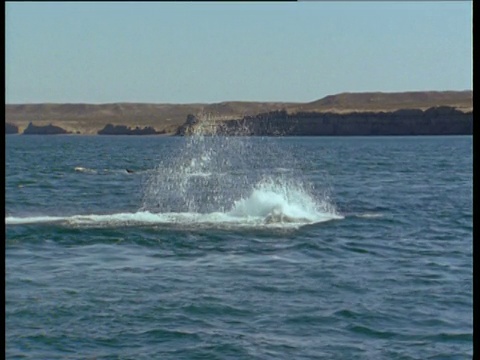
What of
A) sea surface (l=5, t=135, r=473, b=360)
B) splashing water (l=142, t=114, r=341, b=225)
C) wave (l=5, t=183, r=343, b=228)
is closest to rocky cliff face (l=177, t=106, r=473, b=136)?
splashing water (l=142, t=114, r=341, b=225)

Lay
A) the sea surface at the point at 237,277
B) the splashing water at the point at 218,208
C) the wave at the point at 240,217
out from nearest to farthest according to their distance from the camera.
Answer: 1. the sea surface at the point at 237,277
2. the wave at the point at 240,217
3. the splashing water at the point at 218,208

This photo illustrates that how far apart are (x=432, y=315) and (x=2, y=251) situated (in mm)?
14146

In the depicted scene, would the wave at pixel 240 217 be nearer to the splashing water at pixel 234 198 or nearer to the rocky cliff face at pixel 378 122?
the splashing water at pixel 234 198

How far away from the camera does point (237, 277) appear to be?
62.4 feet

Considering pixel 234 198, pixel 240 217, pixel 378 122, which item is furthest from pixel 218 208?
pixel 378 122

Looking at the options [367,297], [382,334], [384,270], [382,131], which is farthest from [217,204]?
[382,131]

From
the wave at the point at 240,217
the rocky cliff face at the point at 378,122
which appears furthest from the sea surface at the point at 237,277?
the rocky cliff face at the point at 378,122

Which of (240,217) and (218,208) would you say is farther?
(218,208)

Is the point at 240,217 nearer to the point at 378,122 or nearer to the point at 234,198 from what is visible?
the point at 234,198

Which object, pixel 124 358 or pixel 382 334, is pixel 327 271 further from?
pixel 124 358

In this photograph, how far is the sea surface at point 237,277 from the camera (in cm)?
1362

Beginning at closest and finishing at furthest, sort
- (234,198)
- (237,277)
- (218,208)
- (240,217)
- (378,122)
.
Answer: (237,277), (240,217), (218,208), (234,198), (378,122)

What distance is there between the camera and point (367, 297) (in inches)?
675

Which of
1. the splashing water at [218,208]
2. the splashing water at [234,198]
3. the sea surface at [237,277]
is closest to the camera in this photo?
the sea surface at [237,277]
